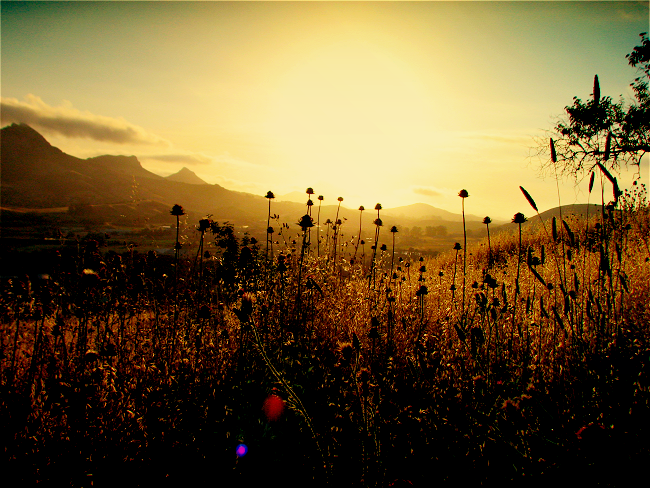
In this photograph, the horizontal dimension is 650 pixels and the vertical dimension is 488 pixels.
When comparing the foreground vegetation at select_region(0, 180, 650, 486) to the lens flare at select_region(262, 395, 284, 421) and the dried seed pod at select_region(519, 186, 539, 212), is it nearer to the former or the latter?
the lens flare at select_region(262, 395, 284, 421)

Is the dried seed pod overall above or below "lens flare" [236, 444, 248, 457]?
above

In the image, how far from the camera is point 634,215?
1034cm

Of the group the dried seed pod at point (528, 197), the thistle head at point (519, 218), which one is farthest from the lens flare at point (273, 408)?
the thistle head at point (519, 218)

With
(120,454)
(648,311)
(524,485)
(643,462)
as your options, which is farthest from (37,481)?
(648,311)

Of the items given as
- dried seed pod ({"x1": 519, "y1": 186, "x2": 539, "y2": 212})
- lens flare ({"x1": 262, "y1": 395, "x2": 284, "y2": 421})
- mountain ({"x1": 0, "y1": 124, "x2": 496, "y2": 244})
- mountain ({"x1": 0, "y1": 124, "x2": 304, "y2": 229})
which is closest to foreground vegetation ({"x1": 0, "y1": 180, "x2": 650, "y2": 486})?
lens flare ({"x1": 262, "y1": 395, "x2": 284, "y2": 421})

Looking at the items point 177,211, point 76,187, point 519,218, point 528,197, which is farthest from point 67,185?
point 528,197

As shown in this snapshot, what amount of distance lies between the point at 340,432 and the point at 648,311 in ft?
12.7

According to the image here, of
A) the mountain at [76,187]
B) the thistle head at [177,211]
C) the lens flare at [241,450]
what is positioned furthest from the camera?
the mountain at [76,187]

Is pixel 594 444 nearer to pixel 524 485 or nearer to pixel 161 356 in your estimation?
pixel 524 485

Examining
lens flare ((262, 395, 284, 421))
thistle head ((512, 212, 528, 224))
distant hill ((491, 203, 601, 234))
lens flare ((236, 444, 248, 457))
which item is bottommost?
lens flare ((236, 444, 248, 457))

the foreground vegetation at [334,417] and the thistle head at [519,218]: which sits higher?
the thistle head at [519,218]

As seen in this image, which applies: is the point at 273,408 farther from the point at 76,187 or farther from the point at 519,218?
the point at 76,187

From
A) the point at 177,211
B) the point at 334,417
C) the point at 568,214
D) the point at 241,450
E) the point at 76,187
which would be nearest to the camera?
the point at 241,450

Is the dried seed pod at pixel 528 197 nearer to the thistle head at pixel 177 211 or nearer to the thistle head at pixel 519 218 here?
the thistle head at pixel 519 218
